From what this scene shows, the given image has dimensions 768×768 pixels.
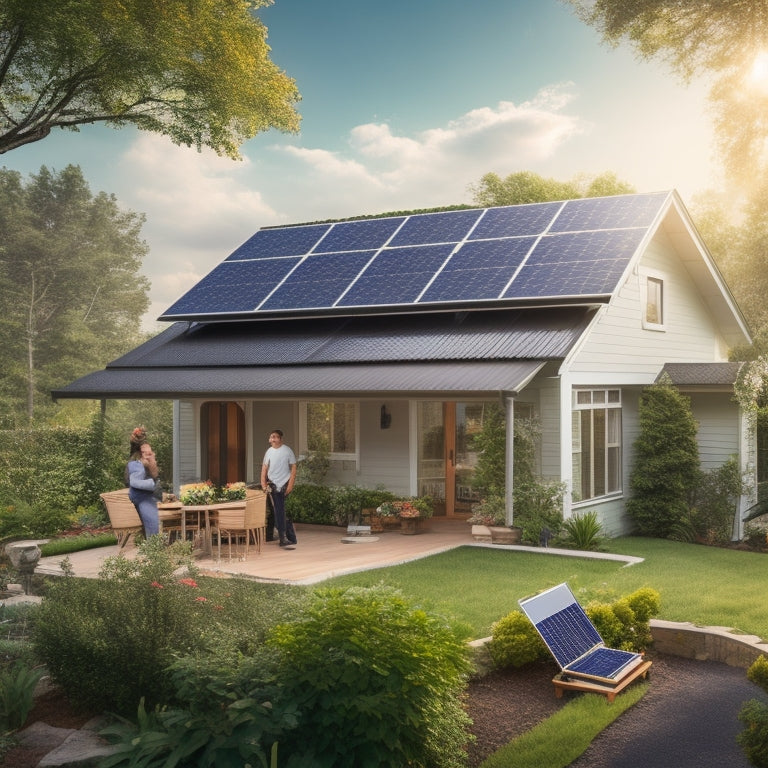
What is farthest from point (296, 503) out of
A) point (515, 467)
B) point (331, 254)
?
point (331, 254)

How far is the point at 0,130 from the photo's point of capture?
1784cm

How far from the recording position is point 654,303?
17969mm

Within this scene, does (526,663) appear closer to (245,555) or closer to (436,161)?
(245,555)

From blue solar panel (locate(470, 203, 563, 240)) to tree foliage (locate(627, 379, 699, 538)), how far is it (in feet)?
12.8

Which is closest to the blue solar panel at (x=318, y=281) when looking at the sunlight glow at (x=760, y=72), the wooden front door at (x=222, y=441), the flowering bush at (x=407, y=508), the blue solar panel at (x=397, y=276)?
the blue solar panel at (x=397, y=276)

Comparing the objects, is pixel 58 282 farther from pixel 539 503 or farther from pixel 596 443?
pixel 539 503

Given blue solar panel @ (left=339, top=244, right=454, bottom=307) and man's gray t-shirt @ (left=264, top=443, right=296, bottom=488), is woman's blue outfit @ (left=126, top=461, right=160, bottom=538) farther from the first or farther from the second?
blue solar panel @ (left=339, top=244, right=454, bottom=307)

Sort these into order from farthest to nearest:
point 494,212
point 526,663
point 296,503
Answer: point 494,212, point 296,503, point 526,663

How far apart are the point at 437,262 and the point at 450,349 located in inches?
109

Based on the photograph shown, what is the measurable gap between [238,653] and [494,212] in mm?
14915

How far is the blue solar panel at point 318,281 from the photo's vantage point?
17812 mm

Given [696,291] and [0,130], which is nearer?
[0,130]

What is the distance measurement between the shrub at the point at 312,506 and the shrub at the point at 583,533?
4.40 m

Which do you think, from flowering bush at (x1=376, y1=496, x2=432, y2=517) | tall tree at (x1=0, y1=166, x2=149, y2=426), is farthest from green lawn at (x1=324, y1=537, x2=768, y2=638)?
tall tree at (x1=0, y1=166, x2=149, y2=426)
